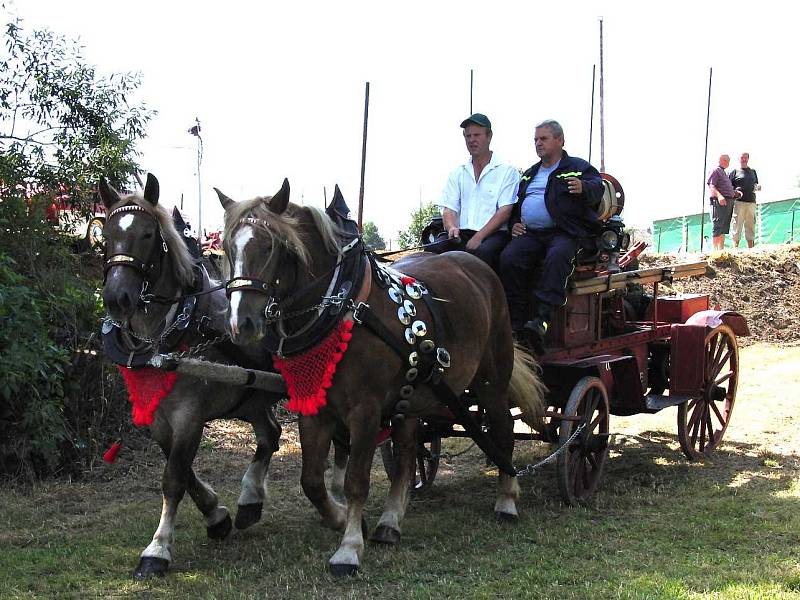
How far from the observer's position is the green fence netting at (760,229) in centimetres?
2225

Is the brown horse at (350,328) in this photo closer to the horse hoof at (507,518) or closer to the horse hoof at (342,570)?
the horse hoof at (342,570)

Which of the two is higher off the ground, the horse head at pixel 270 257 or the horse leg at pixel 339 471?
the horse head at pixel 270 257

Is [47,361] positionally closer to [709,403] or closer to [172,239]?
[172,239]

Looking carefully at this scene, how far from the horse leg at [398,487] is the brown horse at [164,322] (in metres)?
1.07

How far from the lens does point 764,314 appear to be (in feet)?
45.3

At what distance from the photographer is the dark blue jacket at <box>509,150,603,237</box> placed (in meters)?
5.80

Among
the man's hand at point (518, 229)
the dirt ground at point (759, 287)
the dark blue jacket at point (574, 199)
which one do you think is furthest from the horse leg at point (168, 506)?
the dirt ground at point (759, 287)

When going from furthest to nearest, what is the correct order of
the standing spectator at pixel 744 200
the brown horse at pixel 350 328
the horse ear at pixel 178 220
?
the standing spectator at pixel 744 200
the horse ear at pixel 178 220
the brown horse at pixel 350 328

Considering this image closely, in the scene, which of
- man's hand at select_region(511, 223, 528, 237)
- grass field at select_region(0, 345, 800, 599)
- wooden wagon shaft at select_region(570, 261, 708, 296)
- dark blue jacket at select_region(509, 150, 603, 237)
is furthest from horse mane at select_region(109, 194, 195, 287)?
wooden wagon shaft at select_region(570, 261, 708, 296)

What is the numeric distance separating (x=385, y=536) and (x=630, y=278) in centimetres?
300

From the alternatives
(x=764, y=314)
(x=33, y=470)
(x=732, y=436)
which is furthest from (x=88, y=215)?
(x=764, y=314)

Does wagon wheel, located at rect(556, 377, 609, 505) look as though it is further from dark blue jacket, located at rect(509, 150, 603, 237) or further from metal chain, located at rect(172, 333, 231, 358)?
metal chain, located at rect(172, 333, 231, 358)

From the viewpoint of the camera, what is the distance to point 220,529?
505 cm

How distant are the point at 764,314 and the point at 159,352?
11.7 m
